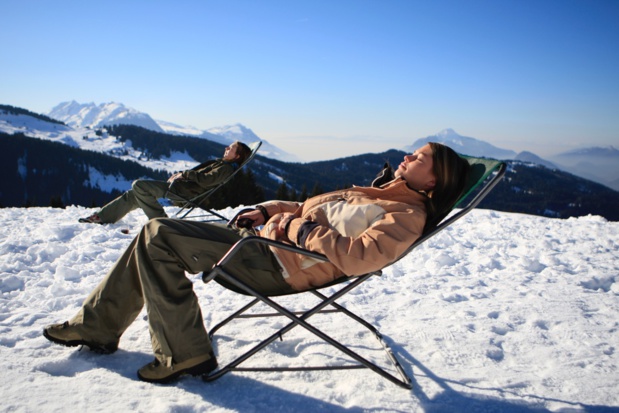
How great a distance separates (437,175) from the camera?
7.89 feet

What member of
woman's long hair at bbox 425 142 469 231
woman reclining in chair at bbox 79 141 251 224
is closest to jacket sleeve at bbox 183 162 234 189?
woman reclining in chair at bbox 79 141 251 224

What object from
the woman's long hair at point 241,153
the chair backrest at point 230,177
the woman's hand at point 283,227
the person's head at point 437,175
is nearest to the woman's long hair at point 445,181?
the person's head at point 437,175

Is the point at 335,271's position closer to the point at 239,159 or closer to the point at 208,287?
the point at 208,287

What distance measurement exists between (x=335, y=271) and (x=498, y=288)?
269 centimetres

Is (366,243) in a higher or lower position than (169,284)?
higher

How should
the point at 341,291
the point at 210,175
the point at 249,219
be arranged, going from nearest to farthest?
the point at 341,291, the point at 249,219, the point at 210,175

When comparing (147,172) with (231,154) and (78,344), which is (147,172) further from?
(78,344)

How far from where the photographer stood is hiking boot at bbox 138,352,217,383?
6.95ft

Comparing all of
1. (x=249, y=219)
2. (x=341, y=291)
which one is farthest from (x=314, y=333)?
(x=249, y=219)

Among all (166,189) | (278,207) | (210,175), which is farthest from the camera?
(210,175)

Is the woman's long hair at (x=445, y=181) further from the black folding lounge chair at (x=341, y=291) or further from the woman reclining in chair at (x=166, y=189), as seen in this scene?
the woman reclining in chair at (x=166, y=189)

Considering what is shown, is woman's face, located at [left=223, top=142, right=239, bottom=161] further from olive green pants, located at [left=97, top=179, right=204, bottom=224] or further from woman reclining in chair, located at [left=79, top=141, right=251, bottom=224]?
olive green pants, located at [left=97, top=179, right=204, bottom=224]

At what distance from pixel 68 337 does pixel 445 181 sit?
2.57 metres

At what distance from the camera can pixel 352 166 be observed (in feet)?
585
